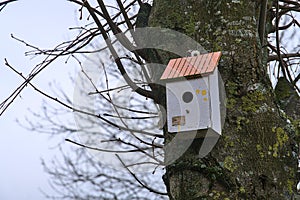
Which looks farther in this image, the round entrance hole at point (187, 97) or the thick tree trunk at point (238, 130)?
the round entrance hole at point (187, 97)

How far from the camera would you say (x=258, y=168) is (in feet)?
4.57

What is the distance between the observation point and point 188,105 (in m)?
1.48

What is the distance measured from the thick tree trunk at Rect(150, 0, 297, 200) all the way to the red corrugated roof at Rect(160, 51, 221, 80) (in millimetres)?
99

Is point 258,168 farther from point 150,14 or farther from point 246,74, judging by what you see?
point 150,14

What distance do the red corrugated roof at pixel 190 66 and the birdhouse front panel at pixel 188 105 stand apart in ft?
0.13

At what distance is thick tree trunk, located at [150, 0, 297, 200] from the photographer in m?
1.38

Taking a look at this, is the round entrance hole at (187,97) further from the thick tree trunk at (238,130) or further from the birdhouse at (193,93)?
the thick tree trunk at (238,130)

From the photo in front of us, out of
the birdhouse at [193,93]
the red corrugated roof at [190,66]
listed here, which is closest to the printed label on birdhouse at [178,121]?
the birdhouse at [193,93]

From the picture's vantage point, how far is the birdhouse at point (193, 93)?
142 centimetres

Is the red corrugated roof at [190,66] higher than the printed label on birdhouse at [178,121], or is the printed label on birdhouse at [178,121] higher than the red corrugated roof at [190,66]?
the red corrugated roof at [190,66]

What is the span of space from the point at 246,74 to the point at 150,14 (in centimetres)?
46

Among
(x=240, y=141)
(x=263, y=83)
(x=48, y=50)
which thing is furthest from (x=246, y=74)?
(x=48, y=50)

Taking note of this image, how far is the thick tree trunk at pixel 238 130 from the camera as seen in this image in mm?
1379

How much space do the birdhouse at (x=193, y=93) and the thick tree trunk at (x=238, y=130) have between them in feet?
0.20
